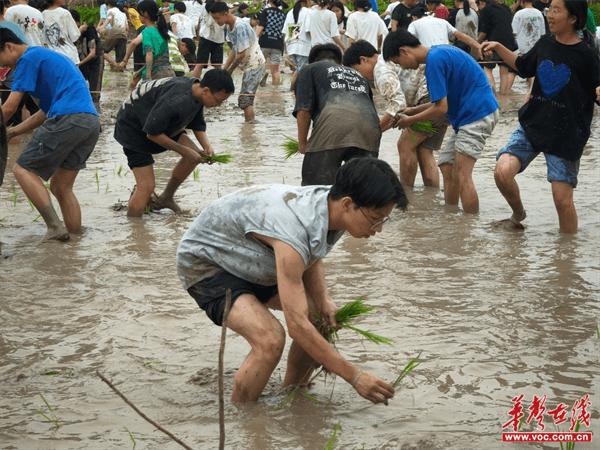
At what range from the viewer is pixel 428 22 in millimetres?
12281

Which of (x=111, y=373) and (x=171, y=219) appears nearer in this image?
(x=111, y=373)

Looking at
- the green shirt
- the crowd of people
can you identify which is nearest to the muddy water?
the crowd of people

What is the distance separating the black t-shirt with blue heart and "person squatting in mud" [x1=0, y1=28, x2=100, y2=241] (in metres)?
3.28

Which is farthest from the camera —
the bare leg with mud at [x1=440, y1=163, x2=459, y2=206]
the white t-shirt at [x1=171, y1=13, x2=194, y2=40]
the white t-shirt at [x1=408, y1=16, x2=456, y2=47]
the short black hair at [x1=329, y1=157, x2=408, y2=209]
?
the white t-shirt at [x1=171, y1=13, x2=194, y2=40]

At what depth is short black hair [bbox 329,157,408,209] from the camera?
379 cm

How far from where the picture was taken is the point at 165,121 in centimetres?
752

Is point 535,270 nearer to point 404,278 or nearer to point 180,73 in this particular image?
point 404,278

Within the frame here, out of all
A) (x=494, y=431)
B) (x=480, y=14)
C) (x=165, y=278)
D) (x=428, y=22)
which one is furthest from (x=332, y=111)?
(x=480, y=14)

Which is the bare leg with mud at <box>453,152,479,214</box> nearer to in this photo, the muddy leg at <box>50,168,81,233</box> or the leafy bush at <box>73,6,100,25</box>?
the muddy leg at <box>50,168,81,233</box>

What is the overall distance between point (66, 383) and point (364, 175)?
1.83 metres

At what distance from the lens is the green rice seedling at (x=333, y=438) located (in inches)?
149

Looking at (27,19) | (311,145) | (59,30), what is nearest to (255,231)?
(311,145)

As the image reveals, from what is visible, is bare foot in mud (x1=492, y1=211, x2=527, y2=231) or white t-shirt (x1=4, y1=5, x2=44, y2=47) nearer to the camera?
bare foot in mud (x1=492, y1=211, x2=527, y2=231)

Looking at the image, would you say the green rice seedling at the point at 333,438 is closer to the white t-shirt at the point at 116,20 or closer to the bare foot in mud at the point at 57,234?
the bare foot in mud at the point at 57,234
